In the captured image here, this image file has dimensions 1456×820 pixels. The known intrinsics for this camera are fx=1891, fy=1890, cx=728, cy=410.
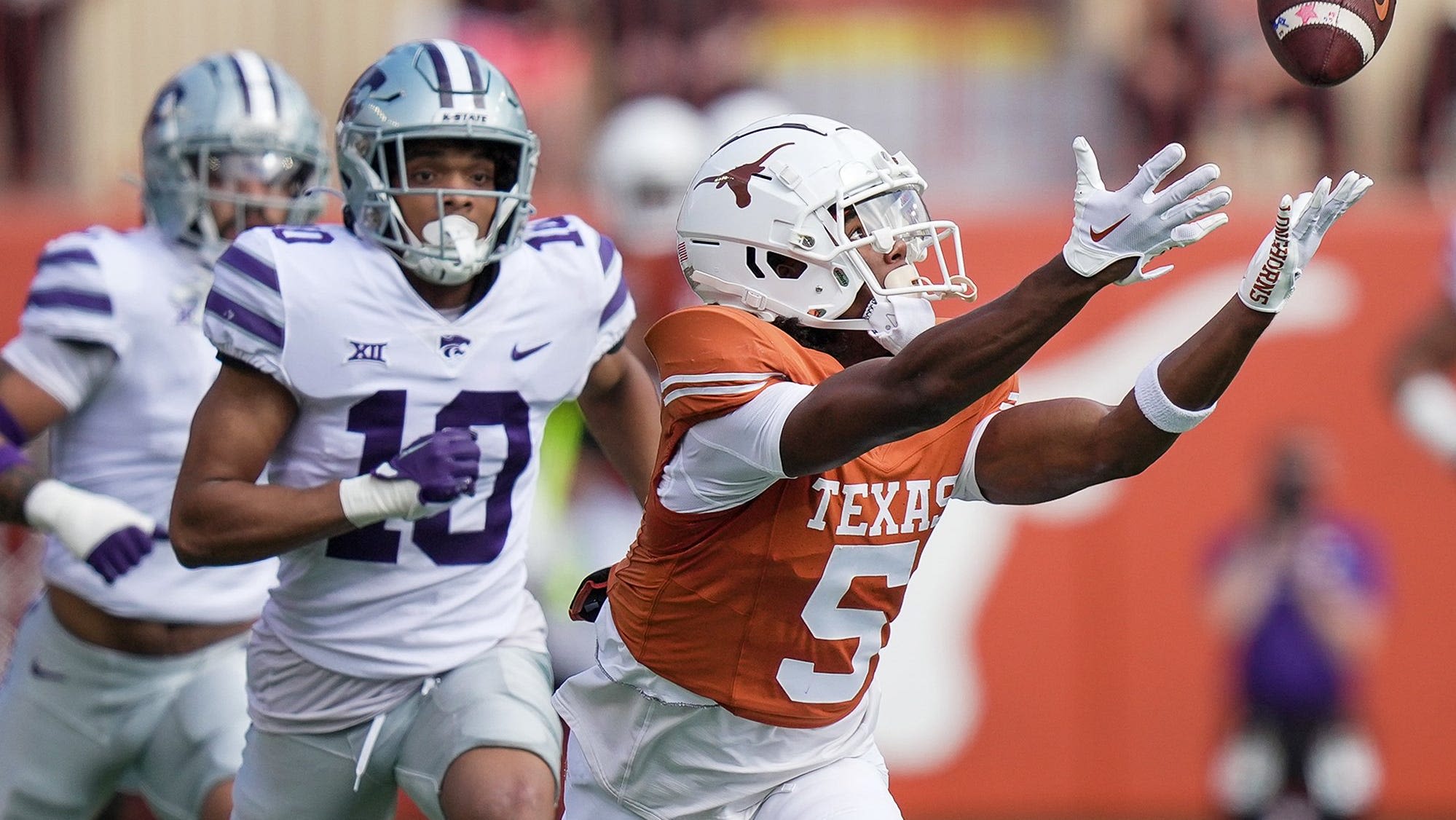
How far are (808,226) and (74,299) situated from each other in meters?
1.83

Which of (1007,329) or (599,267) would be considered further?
(599,267)

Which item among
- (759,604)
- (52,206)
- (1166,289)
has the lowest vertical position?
(52,206)

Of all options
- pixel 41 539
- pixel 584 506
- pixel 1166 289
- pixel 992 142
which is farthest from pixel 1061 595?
pixel 41 539

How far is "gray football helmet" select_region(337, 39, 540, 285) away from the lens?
11.0 feet

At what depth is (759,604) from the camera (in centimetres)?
286

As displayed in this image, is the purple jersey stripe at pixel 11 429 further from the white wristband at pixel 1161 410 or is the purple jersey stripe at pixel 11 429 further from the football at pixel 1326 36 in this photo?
the football at pixel 1326 36

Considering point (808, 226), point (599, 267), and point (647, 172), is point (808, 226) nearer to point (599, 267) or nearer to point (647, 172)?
point (599, 267)

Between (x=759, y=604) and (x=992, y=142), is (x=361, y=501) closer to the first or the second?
(x=759, y=604)

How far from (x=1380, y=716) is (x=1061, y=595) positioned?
44.6 inches

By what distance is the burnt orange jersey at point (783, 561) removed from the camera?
2.81 m

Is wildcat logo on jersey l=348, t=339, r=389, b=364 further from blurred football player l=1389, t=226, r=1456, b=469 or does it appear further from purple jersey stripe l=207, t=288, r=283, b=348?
blurred football player l=1389, t=226, r=1456, b=469

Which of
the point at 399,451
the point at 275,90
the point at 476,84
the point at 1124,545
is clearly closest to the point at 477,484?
the point at 399,451

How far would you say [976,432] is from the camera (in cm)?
294

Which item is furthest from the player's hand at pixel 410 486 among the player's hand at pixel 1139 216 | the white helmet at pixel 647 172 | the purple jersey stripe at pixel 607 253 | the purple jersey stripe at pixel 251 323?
the white helmet at pixel 647 172
